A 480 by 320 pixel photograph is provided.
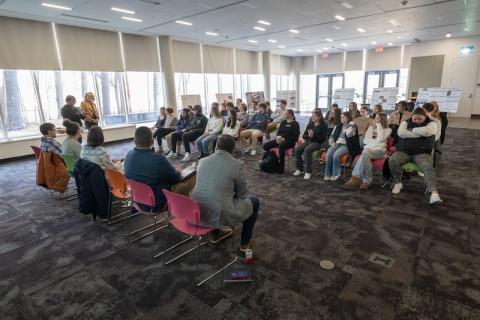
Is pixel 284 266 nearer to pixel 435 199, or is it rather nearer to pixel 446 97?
pixel 435 199

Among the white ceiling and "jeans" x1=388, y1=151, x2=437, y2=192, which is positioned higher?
the white ceiling

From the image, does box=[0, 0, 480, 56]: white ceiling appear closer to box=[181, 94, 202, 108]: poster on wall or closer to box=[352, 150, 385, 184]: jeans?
box=[181, 94, 202, 108]: poster on wall

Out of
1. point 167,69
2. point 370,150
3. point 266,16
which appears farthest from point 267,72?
point 370,150

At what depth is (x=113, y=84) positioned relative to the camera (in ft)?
29.6

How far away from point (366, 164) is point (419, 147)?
72 centimetres

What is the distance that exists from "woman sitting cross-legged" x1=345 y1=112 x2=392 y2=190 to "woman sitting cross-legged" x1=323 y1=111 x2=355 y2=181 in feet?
1.04

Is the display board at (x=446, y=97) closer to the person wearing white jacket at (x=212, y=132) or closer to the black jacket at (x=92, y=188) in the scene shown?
the person wearing white jacket at (x=212, y=132)

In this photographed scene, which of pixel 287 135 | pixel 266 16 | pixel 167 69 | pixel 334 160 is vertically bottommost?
pixel 334 160

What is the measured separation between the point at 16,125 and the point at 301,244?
26.5 ft

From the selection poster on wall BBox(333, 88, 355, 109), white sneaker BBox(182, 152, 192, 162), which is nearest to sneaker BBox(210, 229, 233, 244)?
white sneaker BBox(182, 152, 192, 162)

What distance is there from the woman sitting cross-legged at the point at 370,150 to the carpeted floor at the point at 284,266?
0.34 metres

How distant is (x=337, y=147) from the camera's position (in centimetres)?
466

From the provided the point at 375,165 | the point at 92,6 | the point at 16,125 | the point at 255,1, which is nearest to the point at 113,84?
the point at 16,125

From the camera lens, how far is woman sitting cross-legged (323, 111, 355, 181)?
180 inches
